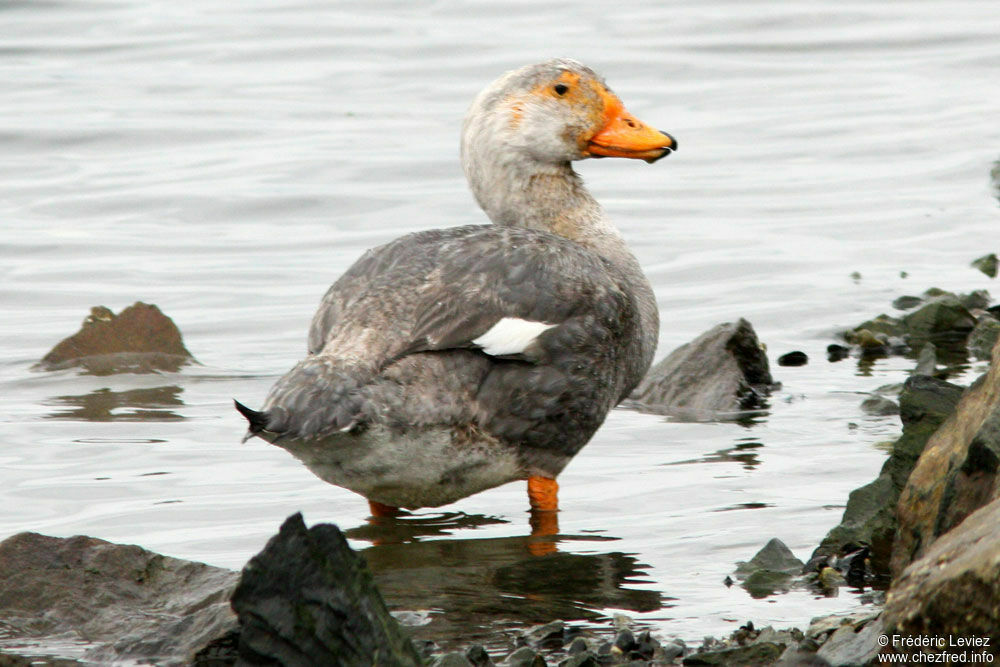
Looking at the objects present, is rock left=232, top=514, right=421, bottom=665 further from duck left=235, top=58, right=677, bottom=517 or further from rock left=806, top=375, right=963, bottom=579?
rock left=806, top=375, right=963, bottom=579

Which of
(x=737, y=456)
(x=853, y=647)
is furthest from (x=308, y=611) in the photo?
(x=737, y=456)

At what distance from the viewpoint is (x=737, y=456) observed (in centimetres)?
721

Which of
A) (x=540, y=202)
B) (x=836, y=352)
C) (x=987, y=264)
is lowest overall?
(x=836, y=352)

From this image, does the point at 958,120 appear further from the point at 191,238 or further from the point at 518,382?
the point at 518,382

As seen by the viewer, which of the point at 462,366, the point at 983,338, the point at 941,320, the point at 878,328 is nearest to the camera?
the point at 462,366

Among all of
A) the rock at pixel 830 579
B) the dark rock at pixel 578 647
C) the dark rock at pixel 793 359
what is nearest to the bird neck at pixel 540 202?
the dark rock at pixel 793 359

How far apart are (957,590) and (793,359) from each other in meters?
5.07

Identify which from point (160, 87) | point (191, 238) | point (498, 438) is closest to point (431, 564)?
point (498, 438)

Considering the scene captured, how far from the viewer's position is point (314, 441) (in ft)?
18.2

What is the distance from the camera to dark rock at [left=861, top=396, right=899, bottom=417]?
7668mm

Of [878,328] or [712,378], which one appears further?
[878,328]

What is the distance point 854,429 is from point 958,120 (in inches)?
318

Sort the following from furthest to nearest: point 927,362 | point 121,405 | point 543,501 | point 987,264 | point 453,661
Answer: point 987,264
point 927,362
point 121,405
point 543,501
point 453,661

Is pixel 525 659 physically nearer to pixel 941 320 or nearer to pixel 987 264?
pixel 941 320
